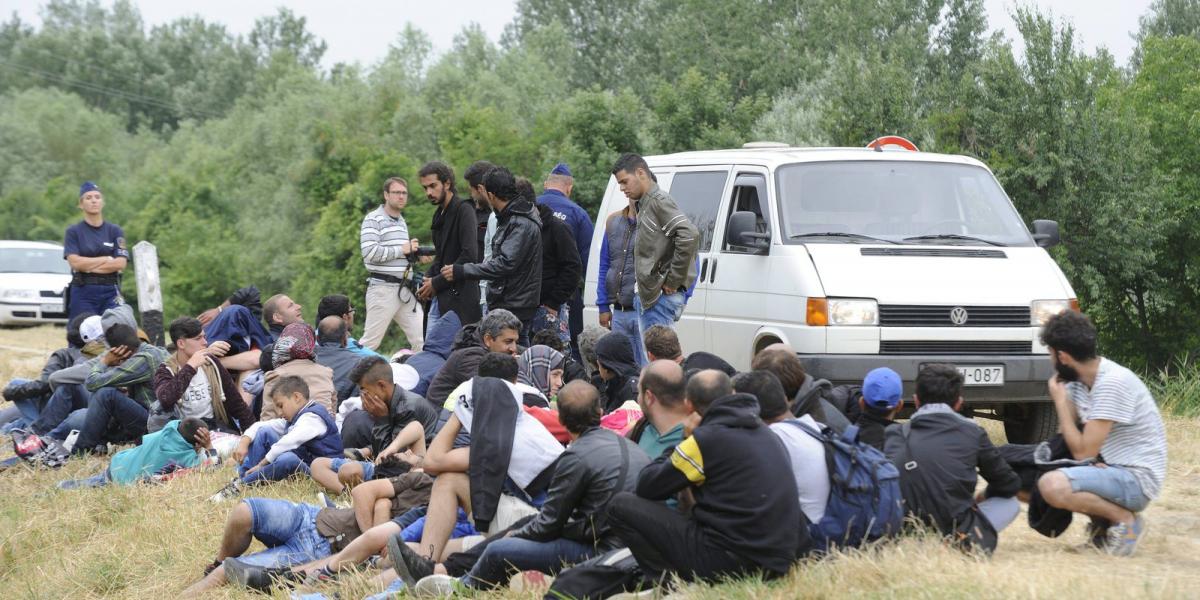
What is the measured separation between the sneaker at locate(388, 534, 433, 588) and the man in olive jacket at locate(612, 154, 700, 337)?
333 centimetres

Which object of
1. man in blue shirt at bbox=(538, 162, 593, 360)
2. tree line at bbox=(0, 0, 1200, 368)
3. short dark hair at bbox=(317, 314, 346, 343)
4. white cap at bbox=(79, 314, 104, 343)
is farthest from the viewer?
tree line at bbox=(0, 0, 1200, 368)

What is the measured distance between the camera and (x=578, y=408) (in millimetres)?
6500

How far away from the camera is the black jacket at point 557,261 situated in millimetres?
10898

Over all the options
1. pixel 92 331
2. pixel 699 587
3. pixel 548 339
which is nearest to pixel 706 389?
pixel 699 587

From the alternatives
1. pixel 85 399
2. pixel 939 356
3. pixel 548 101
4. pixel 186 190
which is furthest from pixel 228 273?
pixel 939 356

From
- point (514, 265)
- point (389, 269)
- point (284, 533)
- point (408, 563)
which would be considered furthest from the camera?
point (389, 269)

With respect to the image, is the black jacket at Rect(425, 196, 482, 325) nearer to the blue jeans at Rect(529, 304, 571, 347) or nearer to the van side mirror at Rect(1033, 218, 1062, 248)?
the blue jeans at Rect(529, 304, 571, 347)

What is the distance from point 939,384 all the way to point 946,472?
428mm

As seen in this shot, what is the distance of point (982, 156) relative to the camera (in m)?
18.7

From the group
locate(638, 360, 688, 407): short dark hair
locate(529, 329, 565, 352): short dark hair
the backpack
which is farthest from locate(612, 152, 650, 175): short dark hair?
the backpack

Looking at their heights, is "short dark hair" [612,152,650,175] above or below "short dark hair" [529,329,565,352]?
above

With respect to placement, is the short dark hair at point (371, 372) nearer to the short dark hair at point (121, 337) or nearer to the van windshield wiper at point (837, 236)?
the van windshield wiper at point (837, 236)

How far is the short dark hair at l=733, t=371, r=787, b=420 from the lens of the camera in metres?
6.24

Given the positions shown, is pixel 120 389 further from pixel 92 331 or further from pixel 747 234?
pixel 747 234
